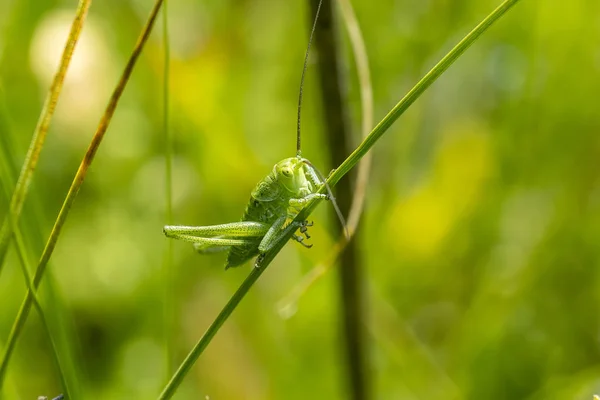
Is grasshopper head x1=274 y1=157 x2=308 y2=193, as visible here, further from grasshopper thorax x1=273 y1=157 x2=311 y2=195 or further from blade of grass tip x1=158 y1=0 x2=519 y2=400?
blade of grass tip x1=158 y1=0 x2=519 y2=400

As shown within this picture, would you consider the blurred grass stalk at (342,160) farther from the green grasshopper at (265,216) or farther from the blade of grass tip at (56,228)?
the blade of grass tip at (56,228)

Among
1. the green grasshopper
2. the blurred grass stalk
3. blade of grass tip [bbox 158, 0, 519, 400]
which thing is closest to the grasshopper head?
the green grasshopper

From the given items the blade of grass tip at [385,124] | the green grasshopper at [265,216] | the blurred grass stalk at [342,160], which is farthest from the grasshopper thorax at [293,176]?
the blade of grass tip at [385,124]

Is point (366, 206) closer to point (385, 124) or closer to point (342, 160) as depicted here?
point (342, 160)

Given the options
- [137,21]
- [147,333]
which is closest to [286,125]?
[137,21]

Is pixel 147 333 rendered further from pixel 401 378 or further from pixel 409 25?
pixel 409 25

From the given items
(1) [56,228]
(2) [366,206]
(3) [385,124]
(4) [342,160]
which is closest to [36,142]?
(1) [56,228]

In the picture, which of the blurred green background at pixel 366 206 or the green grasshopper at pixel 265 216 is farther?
the blurred green background at pixel 366 206

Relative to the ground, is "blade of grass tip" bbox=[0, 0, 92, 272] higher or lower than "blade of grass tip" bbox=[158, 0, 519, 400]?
higher
